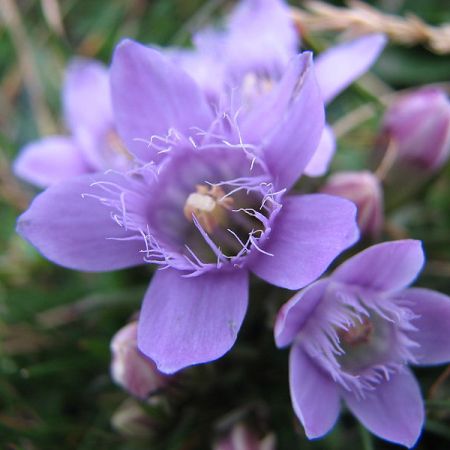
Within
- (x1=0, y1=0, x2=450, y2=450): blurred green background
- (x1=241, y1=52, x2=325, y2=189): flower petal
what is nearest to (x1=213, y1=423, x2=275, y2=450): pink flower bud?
(x1=0, y1=0, x2=450, y2=450): blurred green background

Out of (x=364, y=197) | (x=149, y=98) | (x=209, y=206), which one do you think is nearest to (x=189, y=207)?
(x=209, y=206)

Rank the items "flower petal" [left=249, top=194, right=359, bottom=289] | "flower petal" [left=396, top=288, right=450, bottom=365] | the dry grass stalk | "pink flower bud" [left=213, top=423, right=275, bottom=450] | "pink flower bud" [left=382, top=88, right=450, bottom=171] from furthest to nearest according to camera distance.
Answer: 1. the dry grass stalk
2. "pink flower bud" [left=382, top=88, right=450, bottom=171]
3. "pink flower bud" [left=213, top=423, right=275, bottom=450]
4. "flower petal" [left=396, top=288, right=450, bottom=365]
5. "flower petal" [left=249, top=194, right=359, bottom=289]

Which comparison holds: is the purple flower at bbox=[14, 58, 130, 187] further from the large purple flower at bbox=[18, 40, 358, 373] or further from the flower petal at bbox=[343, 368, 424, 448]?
the flower petal at bbox=[343, 368, 424, 448]

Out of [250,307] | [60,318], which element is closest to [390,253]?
[250,307]

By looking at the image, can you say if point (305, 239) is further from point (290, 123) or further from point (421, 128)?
point (421, 128)

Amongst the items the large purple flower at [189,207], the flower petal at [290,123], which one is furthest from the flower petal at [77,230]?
the flower petal at [290,123]

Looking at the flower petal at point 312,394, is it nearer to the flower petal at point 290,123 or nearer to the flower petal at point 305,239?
the flower petal at point 305,239

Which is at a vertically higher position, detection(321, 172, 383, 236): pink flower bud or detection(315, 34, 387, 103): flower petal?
detection(315, 34, 387, 103): flower petal
